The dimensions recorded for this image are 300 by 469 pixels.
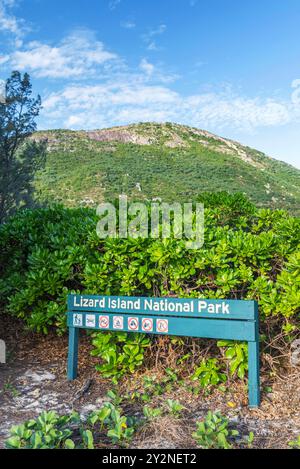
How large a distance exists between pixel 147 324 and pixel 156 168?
1628 inches

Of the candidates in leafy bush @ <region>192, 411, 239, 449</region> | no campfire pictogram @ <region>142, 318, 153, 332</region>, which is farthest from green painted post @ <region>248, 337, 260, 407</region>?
no campfire pictogram @ <region>142, 318, 153, 332</region>

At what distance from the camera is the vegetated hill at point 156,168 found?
36000mm

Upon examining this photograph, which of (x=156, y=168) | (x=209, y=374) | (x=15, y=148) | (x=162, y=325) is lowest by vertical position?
(x=209, y=374)

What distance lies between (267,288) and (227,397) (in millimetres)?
1024

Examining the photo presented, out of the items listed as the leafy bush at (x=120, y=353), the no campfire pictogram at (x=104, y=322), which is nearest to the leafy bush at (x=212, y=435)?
the leafy bush at (x=120, y=353)

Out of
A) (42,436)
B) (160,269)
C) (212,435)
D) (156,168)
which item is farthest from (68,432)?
(156,168)

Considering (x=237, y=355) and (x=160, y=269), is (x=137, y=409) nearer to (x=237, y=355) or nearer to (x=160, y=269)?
(x=237, y=355)

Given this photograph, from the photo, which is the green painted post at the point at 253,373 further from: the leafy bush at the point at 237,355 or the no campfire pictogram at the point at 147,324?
the no campfire pictogram at the point at 147,324

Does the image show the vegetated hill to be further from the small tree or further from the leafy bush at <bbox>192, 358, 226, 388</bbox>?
the leafy bush at <bbox>192, 358, 226, 388</bbox>

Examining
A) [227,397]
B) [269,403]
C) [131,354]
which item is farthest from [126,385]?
[269,403]

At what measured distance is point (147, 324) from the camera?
Result: 3.94 meters

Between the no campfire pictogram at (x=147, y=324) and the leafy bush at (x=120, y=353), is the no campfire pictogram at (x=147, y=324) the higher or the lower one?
the higher one

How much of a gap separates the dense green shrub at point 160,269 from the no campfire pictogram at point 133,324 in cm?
40
